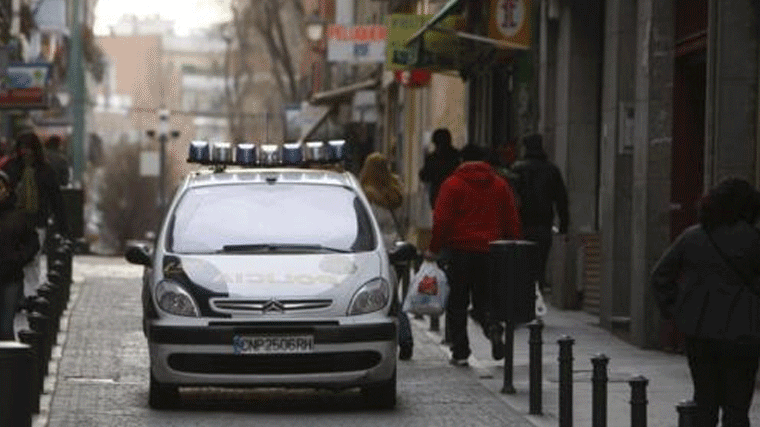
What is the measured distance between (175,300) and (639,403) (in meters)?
6.10

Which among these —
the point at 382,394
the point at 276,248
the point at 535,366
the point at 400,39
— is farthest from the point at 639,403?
the point at 400,39

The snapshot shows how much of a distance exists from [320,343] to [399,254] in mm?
1478

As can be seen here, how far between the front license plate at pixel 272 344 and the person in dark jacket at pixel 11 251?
292 cm

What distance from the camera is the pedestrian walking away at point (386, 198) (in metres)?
22.4

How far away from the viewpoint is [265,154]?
2122 centimetres

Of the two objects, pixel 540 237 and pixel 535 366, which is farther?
pixel 540 237

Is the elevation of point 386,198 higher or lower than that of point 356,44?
lower

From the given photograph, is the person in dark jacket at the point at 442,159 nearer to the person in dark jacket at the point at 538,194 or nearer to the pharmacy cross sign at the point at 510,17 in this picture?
the person in dark jacket at the point at 538,194

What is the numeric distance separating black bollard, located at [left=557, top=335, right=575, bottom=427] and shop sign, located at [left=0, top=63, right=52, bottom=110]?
23.9 meters

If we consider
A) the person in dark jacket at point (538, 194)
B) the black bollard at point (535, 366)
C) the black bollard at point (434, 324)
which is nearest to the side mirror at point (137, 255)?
the black bollard at point (535, 366)

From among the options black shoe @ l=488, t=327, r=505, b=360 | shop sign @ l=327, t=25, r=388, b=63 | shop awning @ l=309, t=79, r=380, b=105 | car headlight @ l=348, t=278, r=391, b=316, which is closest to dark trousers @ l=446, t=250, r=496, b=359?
black shoe @ l=488, t=327, r=505, b=360

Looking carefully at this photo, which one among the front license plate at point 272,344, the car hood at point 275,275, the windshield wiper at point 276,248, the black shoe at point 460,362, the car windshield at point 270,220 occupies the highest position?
the car windshield at point 270,220

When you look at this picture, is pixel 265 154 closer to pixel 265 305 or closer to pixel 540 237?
pixel 265 305

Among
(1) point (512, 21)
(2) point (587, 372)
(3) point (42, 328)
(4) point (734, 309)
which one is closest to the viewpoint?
(4) point (734, 309)
